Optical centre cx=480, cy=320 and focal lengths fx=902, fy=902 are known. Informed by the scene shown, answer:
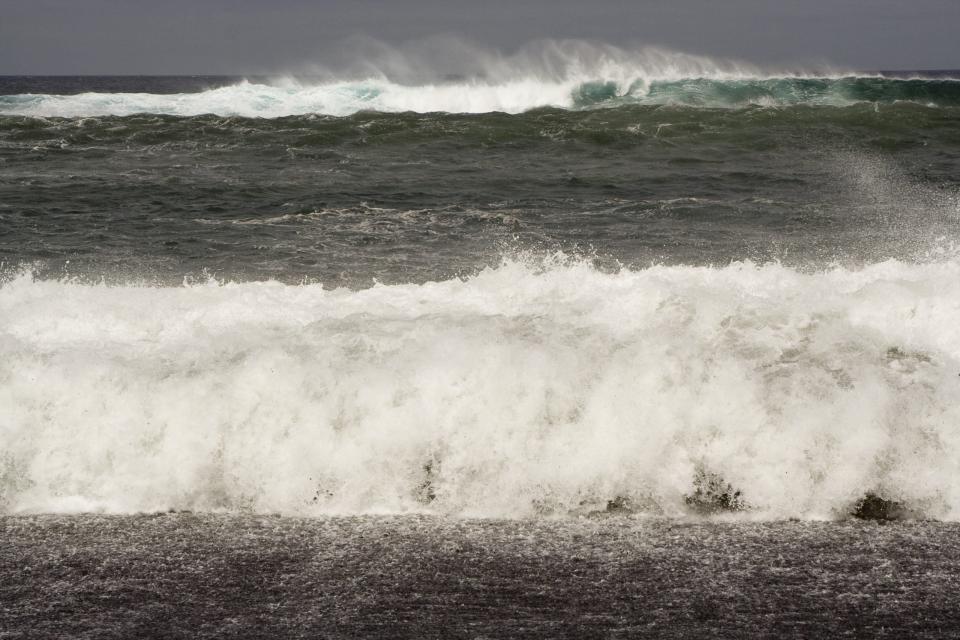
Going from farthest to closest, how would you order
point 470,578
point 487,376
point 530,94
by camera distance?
point 530,94 < point 487,376 < point 470,578

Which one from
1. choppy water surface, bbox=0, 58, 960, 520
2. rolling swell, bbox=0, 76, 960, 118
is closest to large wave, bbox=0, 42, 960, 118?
rolling swell, bbox=0, 76, 960, 118

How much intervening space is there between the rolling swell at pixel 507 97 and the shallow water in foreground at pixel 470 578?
2111 cm

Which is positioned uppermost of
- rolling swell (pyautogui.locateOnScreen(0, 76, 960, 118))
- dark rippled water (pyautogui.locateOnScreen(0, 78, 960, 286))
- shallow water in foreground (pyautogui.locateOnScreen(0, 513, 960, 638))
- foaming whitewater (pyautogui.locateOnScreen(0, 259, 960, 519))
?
rolling swell (pyautogui.locateOnScreen(0, 76, 960, 118))

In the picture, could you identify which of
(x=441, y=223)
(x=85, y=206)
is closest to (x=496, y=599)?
(x=441, y=223)

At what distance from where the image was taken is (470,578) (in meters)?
3.83

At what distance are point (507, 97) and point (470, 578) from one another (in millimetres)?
28428

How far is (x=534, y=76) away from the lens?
32312 mm

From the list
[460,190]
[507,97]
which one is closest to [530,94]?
[507,97]

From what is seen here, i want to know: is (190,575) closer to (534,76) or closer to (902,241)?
(902,241)

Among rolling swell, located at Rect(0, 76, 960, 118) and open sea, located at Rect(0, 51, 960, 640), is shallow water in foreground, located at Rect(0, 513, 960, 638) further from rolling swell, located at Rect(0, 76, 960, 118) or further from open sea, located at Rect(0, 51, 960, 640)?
rolling swell, located at Rect(0, 76, 960, 118)

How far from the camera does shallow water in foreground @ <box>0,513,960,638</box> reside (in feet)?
11.4

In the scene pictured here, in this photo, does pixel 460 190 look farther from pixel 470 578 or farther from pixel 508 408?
pixel 470 578

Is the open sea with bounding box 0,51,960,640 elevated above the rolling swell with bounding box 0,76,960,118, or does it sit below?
below

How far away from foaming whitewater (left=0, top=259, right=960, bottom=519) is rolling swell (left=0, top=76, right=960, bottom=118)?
63.8ft
